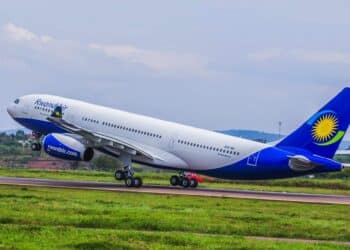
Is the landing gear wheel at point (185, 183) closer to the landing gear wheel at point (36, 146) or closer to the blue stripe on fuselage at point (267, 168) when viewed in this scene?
the blue stripe on fuselage at point (267, 168)

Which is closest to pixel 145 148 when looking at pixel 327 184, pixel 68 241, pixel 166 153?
pixel 166 153

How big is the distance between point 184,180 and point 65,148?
9102 mm

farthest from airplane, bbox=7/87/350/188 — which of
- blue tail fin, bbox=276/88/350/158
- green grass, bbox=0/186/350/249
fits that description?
green grass, bbox=0/186/350/249

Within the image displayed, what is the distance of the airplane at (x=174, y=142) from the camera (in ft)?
184

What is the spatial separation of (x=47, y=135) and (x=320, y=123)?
19.7m

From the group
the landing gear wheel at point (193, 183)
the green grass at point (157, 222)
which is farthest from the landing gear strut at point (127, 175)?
the green grass at point (157, 222)

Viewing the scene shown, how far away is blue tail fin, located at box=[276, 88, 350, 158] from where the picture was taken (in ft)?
183

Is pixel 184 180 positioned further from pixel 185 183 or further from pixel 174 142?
pixel 174 142

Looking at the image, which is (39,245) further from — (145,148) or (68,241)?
(145,148)

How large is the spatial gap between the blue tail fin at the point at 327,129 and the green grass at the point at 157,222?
9.48 m

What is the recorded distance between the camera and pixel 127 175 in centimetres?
6125

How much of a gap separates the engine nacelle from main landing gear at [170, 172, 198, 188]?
273 inches

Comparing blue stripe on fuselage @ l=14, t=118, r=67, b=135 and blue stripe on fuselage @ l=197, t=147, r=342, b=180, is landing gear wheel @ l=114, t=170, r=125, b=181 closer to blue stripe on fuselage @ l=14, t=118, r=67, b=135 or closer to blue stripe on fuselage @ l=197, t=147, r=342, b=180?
blue stripe on fuselage @ l=14, t=118, r=67, b=135

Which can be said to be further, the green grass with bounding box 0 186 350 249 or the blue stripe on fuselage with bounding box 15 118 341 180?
the blue stripe on fuselage with bounding box 15 118 341 180
